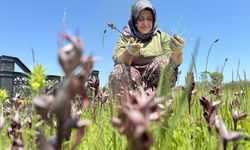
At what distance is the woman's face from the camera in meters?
5.51

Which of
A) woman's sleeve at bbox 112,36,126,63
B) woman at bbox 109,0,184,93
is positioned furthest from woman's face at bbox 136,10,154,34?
woman's sleeve at bbox 112,36,126,63

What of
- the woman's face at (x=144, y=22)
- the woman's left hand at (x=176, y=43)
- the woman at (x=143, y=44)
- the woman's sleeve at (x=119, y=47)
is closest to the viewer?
the woman's left hand at (x=176, y=43)

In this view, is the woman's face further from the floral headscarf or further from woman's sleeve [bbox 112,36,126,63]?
woman's sleeve [bbox 112,36,126,63]

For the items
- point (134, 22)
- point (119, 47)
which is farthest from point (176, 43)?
point (134, 22)

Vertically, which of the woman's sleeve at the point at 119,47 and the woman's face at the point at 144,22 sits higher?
the woman's face at the point at 144,22

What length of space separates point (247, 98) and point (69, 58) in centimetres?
224

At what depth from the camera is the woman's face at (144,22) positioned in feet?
18.1

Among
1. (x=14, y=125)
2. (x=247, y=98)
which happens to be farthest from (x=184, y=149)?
(x=247, y=98)

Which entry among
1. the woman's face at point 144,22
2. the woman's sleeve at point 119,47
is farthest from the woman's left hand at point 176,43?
the woman's face at point 144,22

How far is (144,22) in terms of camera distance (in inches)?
217

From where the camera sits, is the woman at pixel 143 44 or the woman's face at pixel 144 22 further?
the woman's face at pixel 144 22

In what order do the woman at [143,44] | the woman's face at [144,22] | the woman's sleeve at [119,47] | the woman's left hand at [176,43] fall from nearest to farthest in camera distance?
the woman's left hand at [176,43]
the woman at [143,44]
the woman's sleeve at [119,47]
the woman's face at [144,22]

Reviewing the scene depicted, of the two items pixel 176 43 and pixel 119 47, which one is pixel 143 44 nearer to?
pixel 119 47

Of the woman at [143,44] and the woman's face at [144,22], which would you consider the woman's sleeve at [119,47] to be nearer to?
the woman at [143,44]
